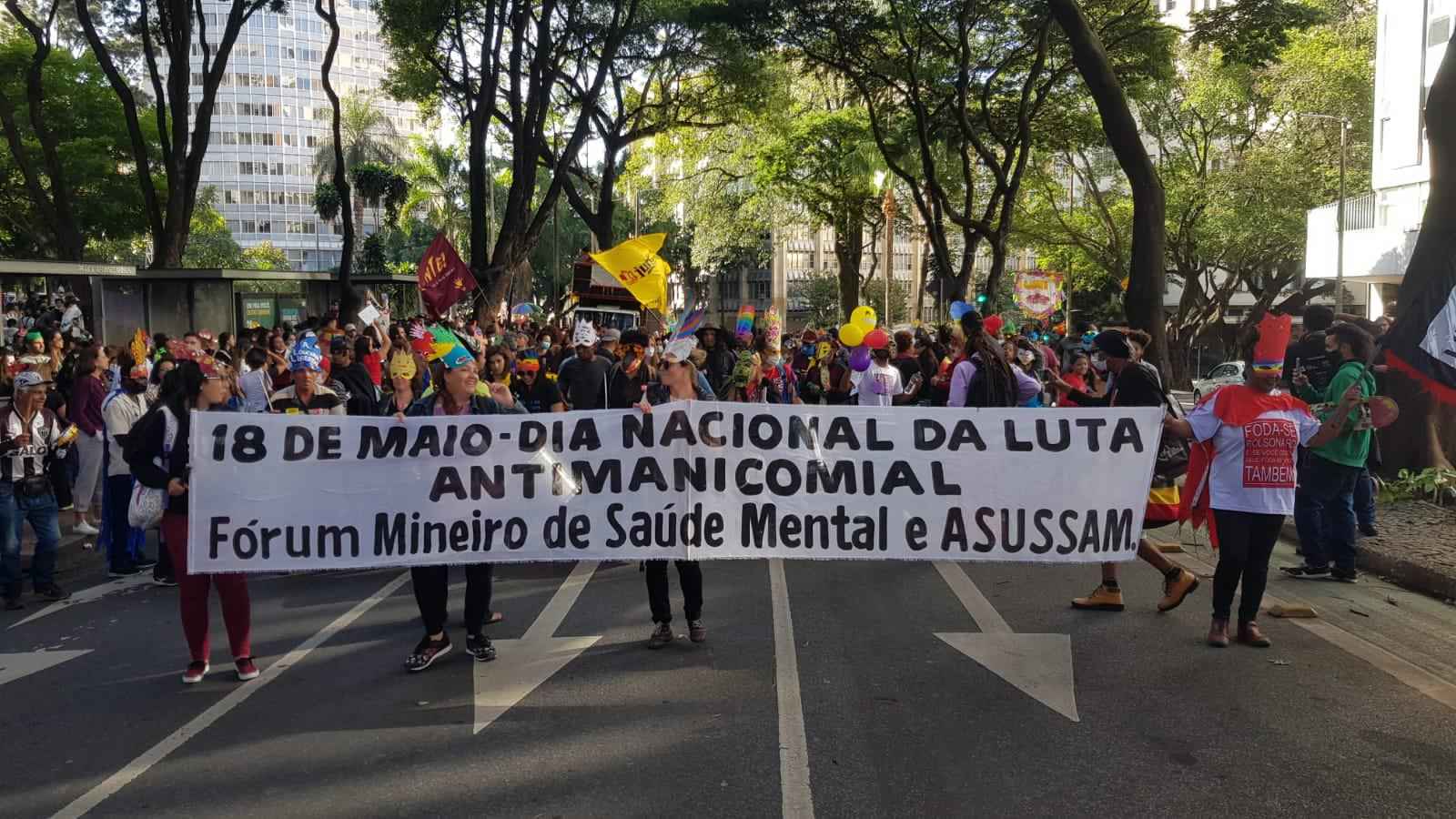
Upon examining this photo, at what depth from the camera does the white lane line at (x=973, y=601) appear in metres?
7.35

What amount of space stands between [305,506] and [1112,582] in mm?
4953

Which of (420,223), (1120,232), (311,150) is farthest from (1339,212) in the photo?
(311,150)

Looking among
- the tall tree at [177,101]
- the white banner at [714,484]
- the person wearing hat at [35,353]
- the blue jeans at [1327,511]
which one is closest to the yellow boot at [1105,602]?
the white banner at [714,484]

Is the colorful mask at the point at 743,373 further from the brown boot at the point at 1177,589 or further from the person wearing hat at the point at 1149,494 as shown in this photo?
the brown boot at the point at 1177,589

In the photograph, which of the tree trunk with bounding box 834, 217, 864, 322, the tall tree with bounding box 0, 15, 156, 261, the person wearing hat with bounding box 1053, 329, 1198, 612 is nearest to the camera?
the person wearing hat with bounding box 1053, 329, 1198, 612

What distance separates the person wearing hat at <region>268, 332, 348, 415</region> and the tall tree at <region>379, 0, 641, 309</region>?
14.8 m

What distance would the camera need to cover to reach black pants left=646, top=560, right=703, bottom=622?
22.3ft

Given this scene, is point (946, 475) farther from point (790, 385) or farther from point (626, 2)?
point (626, 2)

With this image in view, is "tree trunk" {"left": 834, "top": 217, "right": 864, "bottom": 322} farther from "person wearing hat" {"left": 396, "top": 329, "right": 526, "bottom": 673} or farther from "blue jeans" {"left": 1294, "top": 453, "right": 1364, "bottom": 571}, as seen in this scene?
"person wearing hat" {"left": 396, "top": 329, "right": 526, "bottom": 673}

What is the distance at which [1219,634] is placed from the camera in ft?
22.5

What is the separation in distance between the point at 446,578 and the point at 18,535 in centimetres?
375

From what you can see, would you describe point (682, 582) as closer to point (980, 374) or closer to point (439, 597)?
point (439, 597)

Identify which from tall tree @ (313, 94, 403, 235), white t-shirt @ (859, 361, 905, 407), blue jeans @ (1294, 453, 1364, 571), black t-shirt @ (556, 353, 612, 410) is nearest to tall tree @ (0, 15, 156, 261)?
tall tree @ (313, 94, 403, 235)

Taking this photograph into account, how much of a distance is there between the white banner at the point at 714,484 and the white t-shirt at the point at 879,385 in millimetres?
5948
